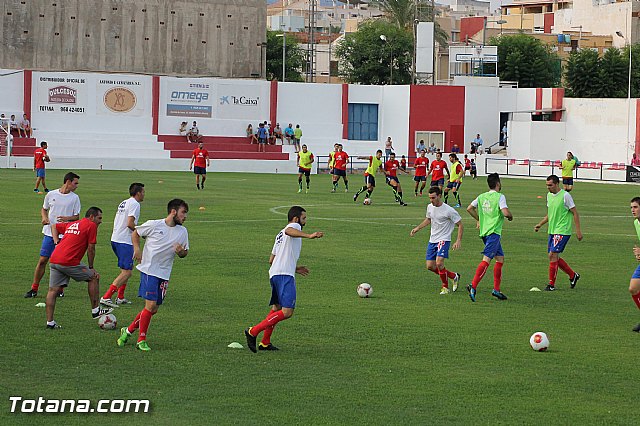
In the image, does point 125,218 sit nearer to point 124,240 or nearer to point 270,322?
point 124,240

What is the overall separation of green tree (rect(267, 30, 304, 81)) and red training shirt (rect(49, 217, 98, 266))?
100m

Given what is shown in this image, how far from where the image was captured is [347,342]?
48.8 ft

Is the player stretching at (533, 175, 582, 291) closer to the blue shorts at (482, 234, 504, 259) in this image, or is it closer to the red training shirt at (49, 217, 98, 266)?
the blue shorts at (482, 234, 504, 259)

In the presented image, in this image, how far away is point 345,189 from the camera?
4972 cm

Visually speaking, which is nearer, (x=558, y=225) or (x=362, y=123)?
(x=558, y=225)

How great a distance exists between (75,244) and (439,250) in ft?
22.2

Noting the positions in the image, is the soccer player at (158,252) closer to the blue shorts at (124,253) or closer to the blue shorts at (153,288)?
the blue shorts at (153,288)

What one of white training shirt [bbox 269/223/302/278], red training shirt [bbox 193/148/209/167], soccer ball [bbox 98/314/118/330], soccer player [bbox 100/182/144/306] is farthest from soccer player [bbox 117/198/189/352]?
red training shirt [bbox 193/148/209/167]

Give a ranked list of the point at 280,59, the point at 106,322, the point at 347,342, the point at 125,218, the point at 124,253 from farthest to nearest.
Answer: the point at 280,59 → the point at 124,253 → the point at 125,218 → the point at 106,322 → the point at 347,342

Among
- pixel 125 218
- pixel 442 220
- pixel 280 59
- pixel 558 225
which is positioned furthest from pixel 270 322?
pixel 280 59

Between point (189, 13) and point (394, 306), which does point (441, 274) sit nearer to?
point (394, 306)

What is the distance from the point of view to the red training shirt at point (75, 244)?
15.0 m

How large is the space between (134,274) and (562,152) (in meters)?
60.8

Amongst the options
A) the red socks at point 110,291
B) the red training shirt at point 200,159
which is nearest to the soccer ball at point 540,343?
the red socks at point 110,291
